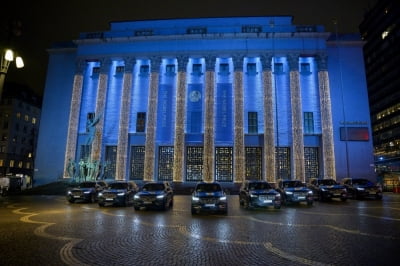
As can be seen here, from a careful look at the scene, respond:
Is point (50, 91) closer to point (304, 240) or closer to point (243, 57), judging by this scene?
point (243, 57)

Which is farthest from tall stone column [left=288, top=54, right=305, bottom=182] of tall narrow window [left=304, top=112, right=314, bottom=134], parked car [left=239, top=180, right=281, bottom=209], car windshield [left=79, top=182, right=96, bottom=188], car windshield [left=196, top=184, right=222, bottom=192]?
car windshield [left=79, top=182, right=96, bottom=188]

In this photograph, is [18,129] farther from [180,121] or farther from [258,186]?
[258,186]

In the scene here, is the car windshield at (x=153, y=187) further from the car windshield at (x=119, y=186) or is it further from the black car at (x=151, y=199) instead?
the car windshield at (x=119, y=186)

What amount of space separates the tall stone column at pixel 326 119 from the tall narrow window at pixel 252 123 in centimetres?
835

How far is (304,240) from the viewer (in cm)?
771

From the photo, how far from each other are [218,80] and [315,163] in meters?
16.7

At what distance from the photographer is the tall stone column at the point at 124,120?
35459 mm

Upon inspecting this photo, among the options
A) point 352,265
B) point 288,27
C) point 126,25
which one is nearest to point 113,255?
point 352,265

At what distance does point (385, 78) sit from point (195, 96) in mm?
58531

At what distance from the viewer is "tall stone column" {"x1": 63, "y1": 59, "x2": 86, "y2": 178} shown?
36438 mm

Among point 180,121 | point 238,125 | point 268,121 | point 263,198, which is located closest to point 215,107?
point 238,125

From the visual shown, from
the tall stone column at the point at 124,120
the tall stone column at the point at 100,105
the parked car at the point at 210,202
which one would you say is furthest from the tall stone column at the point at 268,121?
the tall stone column at the point at 100,105

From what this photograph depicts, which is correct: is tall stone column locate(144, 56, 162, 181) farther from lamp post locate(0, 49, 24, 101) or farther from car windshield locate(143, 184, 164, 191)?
lamp post locate(0, 49, 24, 101)

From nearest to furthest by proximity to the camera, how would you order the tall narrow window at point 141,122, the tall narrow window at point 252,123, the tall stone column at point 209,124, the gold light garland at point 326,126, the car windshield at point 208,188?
the car windshield at point 208,188 → the gold light garland at point 326,126 → the tall stone column at point 209,124 → the tall narrow window at point 252,123 → the tall narrow window at point 141,122
